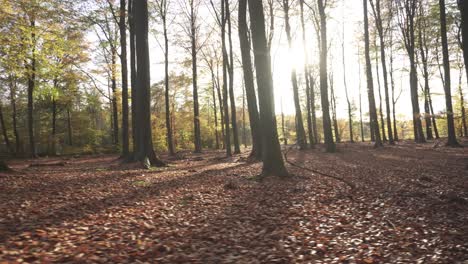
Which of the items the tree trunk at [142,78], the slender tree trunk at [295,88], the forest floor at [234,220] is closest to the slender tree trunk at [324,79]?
the slender tree trunk at [295,88]

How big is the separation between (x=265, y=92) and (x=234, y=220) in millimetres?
5112

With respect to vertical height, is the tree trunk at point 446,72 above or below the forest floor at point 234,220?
above

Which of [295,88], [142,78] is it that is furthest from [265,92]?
[295,88]

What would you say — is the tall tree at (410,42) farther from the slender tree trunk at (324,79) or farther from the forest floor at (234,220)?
the forest floor at (234,220)

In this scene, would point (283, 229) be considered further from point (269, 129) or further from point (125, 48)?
point (125, 48)

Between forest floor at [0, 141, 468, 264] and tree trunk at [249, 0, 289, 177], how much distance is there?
31.9 inches

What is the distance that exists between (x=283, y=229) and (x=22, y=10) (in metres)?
14.0

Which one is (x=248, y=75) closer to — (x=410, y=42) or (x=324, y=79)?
(x=324, y=79)

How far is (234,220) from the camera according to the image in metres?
5.84

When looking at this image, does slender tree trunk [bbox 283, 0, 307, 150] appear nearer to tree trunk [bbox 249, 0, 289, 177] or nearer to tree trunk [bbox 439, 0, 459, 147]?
tree trunk [bbox 439, 0, 459, 147]

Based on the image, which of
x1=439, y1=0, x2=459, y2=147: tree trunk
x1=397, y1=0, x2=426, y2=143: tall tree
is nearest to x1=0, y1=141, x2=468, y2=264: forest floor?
x1=439, y1=0, x2=459, y2=147: tree trunk

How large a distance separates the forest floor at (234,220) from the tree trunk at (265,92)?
0.81 m

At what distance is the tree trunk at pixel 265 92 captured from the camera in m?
9.77

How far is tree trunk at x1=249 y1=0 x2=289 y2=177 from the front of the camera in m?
9.77
